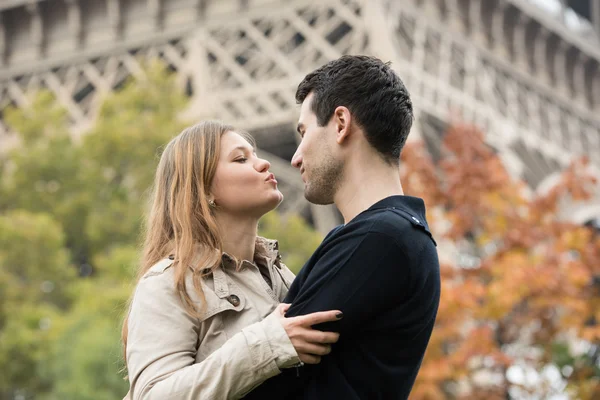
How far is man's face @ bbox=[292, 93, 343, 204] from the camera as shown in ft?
11.2

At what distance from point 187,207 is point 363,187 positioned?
644 mm

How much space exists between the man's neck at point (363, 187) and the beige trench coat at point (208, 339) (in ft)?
1.49

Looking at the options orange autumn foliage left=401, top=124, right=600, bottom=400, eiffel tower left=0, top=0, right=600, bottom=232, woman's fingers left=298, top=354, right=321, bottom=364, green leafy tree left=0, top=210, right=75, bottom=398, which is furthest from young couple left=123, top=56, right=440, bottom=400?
eiffel tower left=0, top=0, right=600, bottom=232

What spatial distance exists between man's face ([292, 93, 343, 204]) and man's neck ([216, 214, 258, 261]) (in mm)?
330

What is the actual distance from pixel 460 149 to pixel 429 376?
3857 mm

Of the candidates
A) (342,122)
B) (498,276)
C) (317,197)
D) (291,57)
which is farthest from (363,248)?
(291,57)

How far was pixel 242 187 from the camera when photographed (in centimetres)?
361

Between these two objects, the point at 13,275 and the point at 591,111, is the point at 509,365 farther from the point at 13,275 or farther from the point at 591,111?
the point at 591,111

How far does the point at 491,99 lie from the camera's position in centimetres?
2441

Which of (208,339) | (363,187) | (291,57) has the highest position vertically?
(363,187)

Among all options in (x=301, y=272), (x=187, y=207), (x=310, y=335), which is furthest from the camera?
(x=187, y=207)

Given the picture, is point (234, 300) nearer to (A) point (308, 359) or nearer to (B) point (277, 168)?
(A) point (308, 359)

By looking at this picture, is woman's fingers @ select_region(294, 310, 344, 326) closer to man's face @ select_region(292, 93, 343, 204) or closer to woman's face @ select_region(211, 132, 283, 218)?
man's face @ select_region(292, 93, 343, 204)

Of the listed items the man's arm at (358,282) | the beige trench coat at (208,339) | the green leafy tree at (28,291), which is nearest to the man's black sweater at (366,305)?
the man's arm at (358,282)
